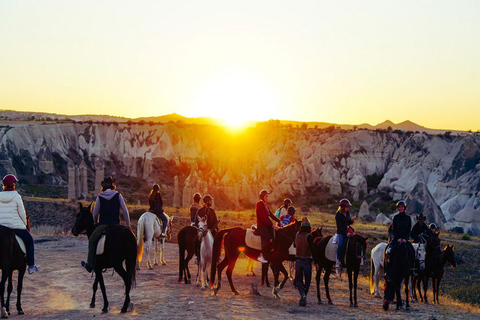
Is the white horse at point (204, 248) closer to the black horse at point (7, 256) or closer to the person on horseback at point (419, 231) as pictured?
the black horse at point (7, 256)

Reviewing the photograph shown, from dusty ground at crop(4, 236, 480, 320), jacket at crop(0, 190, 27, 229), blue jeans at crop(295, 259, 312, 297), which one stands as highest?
jacket at crop(0, 190, 27, 229)

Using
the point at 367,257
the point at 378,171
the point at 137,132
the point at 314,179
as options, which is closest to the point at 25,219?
the point at 367,257

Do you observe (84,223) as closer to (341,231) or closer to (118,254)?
(118,254)

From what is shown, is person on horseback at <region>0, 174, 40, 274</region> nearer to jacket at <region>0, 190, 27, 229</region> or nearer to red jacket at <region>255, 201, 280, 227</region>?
jacket at <region>0, 190, 27, 229</region>

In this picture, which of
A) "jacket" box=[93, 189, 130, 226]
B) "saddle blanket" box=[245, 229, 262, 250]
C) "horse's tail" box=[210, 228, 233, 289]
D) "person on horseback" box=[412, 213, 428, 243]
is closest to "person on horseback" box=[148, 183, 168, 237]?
"horse's tail" box=[210, 228, 233, 289]

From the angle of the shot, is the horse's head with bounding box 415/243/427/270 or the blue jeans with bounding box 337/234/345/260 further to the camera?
the horse's head with bounding box 415/243/427/270

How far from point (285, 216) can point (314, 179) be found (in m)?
70.6

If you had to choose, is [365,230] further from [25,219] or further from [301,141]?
[301,141]

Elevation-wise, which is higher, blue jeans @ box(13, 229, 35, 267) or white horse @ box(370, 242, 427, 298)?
blue jeans @ box(13, 229, 35, 267)

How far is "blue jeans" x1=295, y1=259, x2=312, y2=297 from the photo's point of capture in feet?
49.7

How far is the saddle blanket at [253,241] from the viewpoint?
1614 cm

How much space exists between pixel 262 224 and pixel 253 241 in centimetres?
63

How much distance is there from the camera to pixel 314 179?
8900 centimetres

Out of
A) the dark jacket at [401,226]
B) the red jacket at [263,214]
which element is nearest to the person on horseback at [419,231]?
the dark jacket at [401,226]
